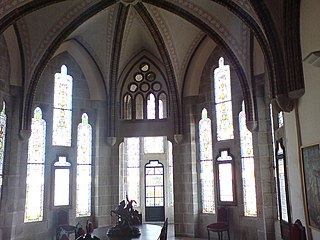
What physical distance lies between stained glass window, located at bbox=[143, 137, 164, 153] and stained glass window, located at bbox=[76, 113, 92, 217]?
4.31m

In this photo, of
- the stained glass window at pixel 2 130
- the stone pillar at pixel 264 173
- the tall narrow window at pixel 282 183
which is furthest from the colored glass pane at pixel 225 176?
the stained glass window at pixel 2 130

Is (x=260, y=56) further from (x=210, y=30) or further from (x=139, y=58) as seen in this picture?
(x=139, y=58)

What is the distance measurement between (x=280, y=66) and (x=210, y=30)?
3419mm

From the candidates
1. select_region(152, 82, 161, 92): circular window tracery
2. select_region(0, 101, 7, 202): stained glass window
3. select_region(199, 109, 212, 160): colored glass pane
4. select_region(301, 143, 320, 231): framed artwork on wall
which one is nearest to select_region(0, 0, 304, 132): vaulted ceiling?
select_region(0, 101, 7, 202): stained glass window

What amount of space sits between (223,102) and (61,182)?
234 inches

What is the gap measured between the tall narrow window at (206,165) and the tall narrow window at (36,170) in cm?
522

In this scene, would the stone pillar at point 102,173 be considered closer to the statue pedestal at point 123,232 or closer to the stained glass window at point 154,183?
the stained glass window at point 154,183

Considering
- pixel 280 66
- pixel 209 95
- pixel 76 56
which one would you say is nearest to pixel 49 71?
pixel 76 56

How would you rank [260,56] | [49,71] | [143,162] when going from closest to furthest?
[260,56]
[49,71]
[143,162]

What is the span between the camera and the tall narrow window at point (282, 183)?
789 centimetres

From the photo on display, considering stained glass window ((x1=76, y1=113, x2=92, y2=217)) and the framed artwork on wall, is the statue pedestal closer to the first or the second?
the framed artwork on wall

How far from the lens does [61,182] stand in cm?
1125

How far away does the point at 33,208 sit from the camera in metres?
10.5

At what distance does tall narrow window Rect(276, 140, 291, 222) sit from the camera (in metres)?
7.89
